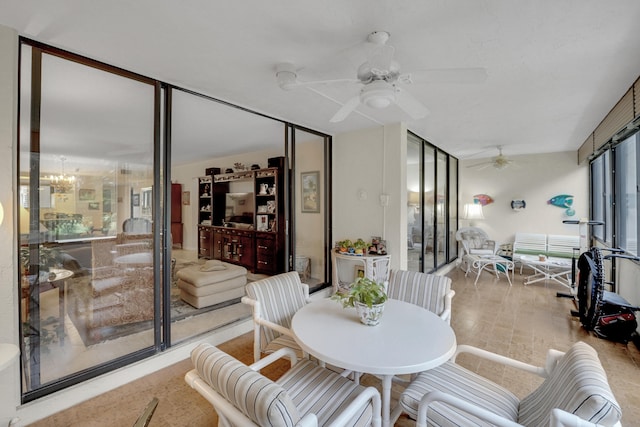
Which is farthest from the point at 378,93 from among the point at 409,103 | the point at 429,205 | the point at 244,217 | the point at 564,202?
the point at 564,202

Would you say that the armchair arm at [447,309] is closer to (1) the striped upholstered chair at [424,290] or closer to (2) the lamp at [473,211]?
(1) the striped upholstered chair at [424,290]

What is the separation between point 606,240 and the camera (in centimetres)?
455

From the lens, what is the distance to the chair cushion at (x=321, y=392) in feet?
4.40

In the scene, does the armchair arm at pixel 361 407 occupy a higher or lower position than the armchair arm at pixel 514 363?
lower

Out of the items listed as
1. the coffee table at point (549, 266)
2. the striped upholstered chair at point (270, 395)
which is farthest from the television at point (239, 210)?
the coffee table at point (549, 266)

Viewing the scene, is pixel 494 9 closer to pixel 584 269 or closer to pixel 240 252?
pixel 584 269

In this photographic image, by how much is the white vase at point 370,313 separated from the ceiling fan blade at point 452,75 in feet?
4.44

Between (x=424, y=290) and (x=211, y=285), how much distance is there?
273cm

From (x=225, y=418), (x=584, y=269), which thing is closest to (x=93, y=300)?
(x=225, y=418)

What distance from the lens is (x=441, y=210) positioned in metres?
5.78

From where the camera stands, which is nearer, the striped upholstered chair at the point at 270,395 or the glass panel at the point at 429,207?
the striped upholstered chair at the point at 270,395

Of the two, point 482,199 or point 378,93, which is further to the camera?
point 482,199

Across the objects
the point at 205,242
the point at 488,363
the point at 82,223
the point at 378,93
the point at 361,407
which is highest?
the point at 378,93

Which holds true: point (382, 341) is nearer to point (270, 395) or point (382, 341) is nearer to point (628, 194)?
point (270, 395)
